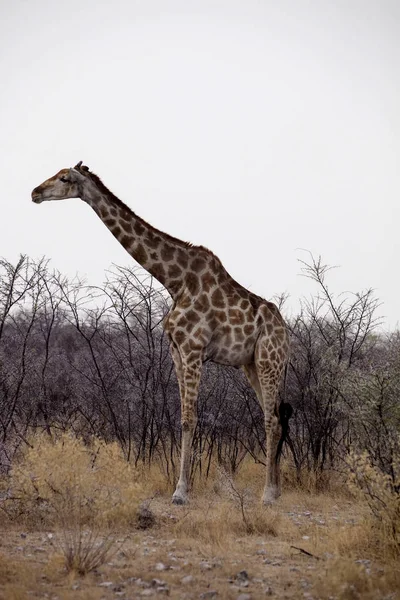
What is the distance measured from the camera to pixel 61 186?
8.16 metres

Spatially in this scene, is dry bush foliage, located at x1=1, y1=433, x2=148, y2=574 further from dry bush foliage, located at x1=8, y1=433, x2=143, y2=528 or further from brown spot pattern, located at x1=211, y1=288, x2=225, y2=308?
brown spot pattern, located at x1=211, y1=288, x2=225, y2=308

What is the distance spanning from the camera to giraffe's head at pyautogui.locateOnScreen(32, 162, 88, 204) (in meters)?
8.09

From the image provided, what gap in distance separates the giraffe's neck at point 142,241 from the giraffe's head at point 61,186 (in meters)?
0.23

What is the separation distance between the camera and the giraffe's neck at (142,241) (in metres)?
8.41

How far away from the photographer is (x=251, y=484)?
9047mm

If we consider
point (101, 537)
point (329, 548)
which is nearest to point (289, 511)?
point (329, 548)

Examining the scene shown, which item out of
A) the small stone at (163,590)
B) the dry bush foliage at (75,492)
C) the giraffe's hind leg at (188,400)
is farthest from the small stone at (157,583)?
the giraffe's hind leg at (188,400)

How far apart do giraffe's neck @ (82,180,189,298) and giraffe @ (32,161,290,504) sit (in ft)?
0.04

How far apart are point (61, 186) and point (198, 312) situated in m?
2.33

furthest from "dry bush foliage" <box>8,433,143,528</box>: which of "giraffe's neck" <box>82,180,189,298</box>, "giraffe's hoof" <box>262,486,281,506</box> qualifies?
"giraffe's neck" <box>82,180,189,298</box>

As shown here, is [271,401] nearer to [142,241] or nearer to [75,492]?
[142,241]

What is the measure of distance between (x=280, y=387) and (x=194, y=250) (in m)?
2.12

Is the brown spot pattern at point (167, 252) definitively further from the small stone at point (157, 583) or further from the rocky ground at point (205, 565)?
the small stone at point (157, 583)

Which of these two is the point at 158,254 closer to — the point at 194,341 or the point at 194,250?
the point at 194,250
